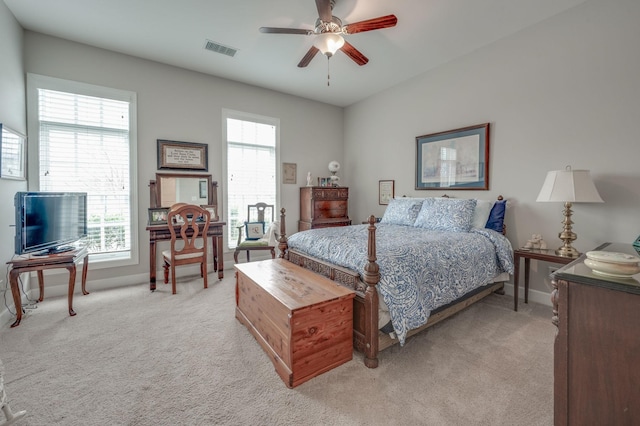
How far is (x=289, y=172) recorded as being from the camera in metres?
5.04

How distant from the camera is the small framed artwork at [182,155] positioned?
152 inches

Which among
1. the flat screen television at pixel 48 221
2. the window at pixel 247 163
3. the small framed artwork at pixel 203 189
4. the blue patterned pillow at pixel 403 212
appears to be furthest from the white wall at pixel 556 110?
the flat screen television at pixel 48 221

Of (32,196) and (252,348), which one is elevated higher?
(32,196)

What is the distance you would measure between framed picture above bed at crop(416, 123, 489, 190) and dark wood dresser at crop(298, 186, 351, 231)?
4.81 feet

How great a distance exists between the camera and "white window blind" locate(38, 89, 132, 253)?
10.5 ft

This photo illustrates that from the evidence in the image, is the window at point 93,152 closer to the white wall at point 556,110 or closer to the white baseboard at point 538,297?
the white wall at point 556,110

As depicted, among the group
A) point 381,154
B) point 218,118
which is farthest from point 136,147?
point 381,154

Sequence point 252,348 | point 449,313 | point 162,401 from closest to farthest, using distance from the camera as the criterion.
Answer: point 162,401
point 252,348
point 449,313

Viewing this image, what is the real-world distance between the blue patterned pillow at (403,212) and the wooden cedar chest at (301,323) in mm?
1755

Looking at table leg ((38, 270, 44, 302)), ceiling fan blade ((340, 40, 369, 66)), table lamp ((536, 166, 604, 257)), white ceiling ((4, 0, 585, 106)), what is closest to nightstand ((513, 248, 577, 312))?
table lamp ((536, 166, 604, 257))

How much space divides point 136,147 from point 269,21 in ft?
7.85

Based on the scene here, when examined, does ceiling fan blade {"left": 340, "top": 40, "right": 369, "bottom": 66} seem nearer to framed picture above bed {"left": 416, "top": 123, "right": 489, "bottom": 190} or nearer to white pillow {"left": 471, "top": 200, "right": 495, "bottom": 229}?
framed picture above bed {"left": 416, "top": 123, "right": 489, "bottom": 190}

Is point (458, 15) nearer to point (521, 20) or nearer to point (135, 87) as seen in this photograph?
point (521, 20)

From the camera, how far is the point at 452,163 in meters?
3.80
